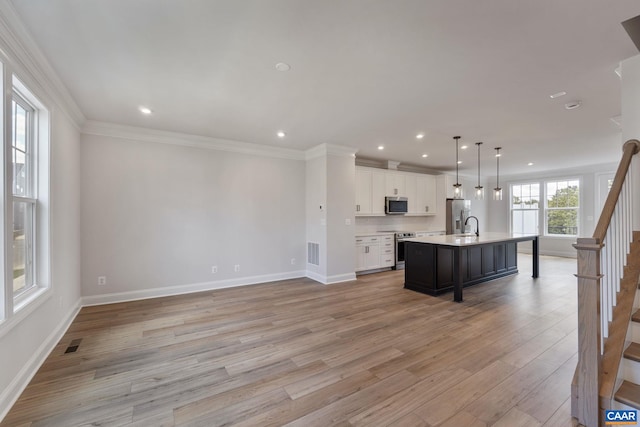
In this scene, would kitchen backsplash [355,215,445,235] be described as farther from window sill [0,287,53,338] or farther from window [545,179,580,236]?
window sill [0,287,53,338]

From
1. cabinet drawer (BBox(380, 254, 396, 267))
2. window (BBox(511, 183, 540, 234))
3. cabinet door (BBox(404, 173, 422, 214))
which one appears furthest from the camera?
window (BBox(511, 183, 540, 234))

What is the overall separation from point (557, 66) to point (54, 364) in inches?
210

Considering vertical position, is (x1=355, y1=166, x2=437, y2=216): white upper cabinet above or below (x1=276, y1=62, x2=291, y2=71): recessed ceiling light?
below

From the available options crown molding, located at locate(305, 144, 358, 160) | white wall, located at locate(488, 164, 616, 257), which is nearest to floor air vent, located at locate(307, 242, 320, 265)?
crown molding, located at locate(305, 144, 358, 160)

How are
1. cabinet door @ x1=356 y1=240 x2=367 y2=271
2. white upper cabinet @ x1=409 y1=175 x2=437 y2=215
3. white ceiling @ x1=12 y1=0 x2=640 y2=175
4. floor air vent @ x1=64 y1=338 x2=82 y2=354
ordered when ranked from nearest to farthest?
white ceiling @ x1=12 y1=0 x2=640 y2=175, floor air vent @ x1=64 y1=338 x2=82 y2=354, cabinet door @ x1=356 y1=240 x2=367 y2=271, white upper cabinet @ x1=409 y1=175 x2=437 y2=215

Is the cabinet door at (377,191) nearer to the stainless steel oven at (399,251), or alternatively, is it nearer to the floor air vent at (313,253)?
the stainless steel oven at (399,251)

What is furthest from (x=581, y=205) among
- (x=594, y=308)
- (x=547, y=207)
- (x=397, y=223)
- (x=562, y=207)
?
(x=594, y=308)

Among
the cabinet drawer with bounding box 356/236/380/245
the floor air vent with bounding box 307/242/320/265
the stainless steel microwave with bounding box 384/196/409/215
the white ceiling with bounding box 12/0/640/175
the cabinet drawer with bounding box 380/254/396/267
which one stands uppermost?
the white ceiling with bounding box 12/0/640/175

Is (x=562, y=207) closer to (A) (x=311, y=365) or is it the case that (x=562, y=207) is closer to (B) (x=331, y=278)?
(B) (x=331, y=278)

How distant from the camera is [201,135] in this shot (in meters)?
4.69

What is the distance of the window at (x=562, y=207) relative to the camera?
26.2ft

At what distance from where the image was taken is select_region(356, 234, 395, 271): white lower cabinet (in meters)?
6.04

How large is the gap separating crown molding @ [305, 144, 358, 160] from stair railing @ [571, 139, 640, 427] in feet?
13.2

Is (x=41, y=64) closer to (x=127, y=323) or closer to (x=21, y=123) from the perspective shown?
(x=21, y=123)
